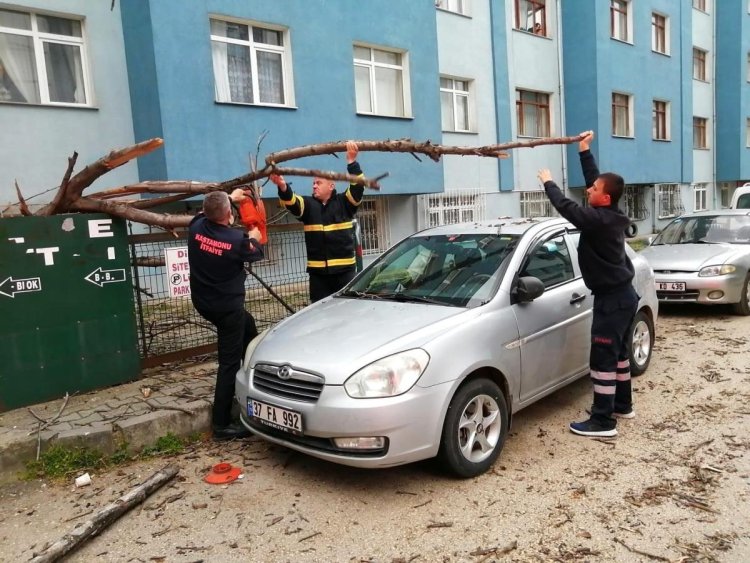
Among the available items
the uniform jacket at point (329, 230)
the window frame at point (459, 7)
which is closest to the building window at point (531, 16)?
the window frame at point (459, 7)

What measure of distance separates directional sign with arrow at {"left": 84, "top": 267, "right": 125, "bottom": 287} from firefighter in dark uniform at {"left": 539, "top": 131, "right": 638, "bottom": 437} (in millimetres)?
3621

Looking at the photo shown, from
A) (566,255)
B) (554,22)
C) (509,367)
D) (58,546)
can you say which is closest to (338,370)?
(509,367)

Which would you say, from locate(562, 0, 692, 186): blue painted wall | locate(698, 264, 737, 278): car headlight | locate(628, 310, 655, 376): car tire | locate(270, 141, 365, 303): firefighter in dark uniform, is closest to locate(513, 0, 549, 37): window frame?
locate(562, 0, 692, 186): blue painted wall

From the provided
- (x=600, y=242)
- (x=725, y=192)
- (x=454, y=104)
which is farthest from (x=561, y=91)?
(x=600, y=242)

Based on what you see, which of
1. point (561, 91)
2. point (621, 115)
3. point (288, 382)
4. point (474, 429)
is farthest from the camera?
point (621, 115)

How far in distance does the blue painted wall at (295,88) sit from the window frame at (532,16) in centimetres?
479

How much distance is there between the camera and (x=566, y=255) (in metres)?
4.86

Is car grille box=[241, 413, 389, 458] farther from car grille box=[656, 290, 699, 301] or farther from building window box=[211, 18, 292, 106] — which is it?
building window box=[211, 18, 292, 106]

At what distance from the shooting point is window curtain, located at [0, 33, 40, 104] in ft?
28.7

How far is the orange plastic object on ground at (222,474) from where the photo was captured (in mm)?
3766

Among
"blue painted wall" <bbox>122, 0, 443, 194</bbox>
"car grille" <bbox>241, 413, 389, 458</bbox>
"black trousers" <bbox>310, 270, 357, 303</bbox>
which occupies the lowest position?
"car grille" <bbox>241, 413, 389, 458</bbox>

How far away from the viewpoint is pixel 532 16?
17.2 metres

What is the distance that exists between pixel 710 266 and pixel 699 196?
63.5 feet

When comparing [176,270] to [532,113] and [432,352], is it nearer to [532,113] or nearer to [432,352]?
[432,352]
